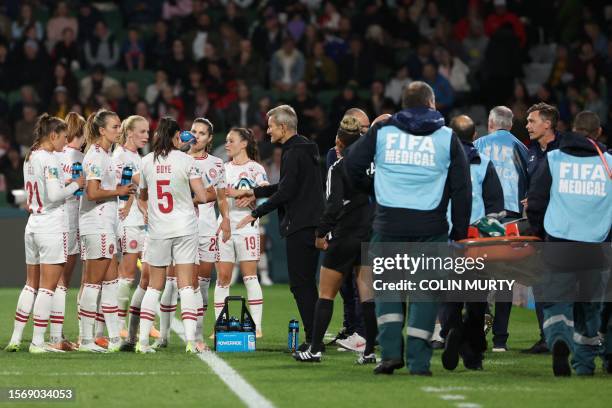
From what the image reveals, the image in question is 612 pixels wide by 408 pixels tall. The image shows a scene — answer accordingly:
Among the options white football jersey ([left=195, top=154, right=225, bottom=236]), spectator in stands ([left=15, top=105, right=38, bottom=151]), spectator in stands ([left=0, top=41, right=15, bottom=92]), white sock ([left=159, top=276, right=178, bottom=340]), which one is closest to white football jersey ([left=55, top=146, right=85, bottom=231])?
white sock ([left=159, top=276, right=178, bottom=340])

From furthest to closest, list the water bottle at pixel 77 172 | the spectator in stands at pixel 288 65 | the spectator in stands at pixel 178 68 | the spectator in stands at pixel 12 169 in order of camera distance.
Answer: the spectator in stands at pixel 288 65 < the spectator in stands at pixel 178 68 < the spectator in stands at pixel 12 169 < the water bottle at pixel 77 172

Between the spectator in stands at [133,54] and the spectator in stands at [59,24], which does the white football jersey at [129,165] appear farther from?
the spectator in stands at [59,24]

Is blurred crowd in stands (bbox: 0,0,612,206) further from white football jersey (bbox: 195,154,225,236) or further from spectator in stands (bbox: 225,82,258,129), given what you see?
white football jersey (bbox: 195,154,225,236)

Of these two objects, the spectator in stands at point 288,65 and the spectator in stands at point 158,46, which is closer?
the spectator in stands at point 288,65

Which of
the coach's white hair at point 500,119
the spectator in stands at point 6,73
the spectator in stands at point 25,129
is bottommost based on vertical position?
the coach's white hair at point 500,119

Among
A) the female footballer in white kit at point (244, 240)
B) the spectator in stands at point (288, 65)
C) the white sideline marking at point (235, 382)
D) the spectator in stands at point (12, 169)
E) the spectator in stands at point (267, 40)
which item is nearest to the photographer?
the white sideline marking at point (235, 382)

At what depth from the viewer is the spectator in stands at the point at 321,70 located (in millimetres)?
23453

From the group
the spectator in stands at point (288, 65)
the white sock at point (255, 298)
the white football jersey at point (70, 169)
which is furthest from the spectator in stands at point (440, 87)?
the white football jersey at point (70, 169)

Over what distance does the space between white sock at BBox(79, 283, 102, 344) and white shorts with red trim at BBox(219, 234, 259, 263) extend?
5.92 ft

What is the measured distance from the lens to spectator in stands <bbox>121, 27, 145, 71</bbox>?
77.0 feet

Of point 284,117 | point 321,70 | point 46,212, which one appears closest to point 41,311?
point 46,212

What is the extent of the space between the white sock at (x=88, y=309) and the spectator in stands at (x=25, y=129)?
33.8 ft

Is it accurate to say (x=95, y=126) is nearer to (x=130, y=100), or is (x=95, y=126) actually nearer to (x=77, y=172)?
(x=77, y=172)

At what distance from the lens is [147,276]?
39.3ft
